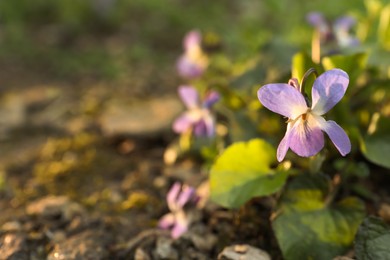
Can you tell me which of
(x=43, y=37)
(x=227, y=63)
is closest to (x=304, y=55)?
(x=227, y=63)

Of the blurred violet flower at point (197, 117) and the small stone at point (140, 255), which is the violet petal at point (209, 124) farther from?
the small stone at point (140, 255)

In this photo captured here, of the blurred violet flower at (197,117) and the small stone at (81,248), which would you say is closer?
the small stone at (81,248)

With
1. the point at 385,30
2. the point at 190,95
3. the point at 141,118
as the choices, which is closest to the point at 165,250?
the point at 190,95

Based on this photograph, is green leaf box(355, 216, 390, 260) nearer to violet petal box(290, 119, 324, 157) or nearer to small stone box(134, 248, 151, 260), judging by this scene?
violet petal box(290, 119, 324, 157)

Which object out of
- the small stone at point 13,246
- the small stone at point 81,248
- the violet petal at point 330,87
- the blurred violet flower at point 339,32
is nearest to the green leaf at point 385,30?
the blurred violet flower at point 339,32

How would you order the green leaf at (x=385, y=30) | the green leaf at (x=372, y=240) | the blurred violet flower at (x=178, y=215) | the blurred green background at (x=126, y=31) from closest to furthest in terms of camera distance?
the green leaf at (x=372, y=240)
the blurred violet flower at (x=178, y=215)
the green leaf at (x=385, y=30)
the blurred green background at (x=126, y=31)

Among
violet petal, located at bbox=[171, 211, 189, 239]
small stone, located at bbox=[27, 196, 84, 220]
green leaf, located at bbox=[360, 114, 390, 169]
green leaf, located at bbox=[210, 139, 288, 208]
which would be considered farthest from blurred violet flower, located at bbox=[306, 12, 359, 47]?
small stone, located at bbox=[27, 196, 84, 220]
